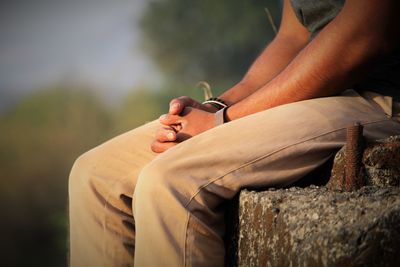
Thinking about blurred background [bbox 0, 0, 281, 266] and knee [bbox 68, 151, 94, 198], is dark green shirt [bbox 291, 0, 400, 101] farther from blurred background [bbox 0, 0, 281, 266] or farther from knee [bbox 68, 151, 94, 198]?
blurred background [bbox 0, 0, 281, 266]

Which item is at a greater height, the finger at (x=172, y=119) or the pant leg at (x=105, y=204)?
the finger at (x=172, y=119)

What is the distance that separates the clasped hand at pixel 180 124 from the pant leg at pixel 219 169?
0.20 metres

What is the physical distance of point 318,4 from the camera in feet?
5.93

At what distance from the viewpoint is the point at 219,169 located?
1464 millimetres

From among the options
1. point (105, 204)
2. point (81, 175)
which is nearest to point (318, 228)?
point (105, 204)

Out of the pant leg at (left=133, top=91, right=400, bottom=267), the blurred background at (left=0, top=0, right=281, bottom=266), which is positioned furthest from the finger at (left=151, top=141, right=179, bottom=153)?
the blurred background at (left=0, top=0, right=281, bottom=266)

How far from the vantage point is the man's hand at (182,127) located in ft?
5.80

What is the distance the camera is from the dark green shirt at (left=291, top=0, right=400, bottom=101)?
1.69m

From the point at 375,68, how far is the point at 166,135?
71 centimetres

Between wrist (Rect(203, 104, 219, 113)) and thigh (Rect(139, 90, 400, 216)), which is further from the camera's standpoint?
wrist (Rect(203, 104, 219, 113))

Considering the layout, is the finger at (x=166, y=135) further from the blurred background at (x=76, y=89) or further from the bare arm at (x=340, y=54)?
the blurred background at (x=76, y=89)

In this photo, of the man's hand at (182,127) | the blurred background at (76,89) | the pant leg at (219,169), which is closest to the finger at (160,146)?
the man's hand at (182,127)

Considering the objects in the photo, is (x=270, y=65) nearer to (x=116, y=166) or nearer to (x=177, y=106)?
(x=177, y=106)

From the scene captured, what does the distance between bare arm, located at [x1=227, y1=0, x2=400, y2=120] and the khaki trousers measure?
65mm
